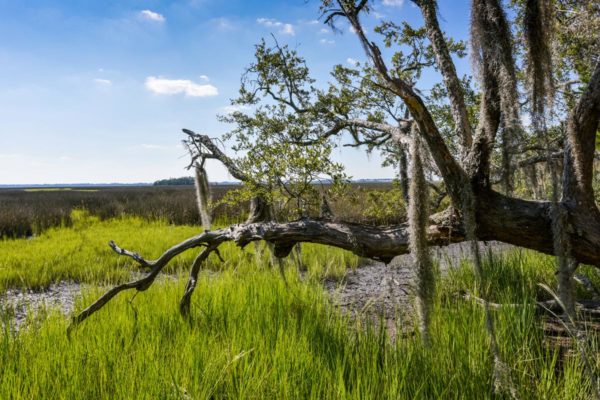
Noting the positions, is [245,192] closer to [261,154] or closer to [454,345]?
[261,154]

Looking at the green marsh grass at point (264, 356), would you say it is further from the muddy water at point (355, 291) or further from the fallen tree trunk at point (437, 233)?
the muddy water at point (355, 291)

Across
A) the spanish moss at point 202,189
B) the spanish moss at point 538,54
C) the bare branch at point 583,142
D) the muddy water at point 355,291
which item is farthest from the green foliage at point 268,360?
the muddy water at point 355,291

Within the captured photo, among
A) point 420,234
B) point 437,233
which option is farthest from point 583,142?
point 420,234

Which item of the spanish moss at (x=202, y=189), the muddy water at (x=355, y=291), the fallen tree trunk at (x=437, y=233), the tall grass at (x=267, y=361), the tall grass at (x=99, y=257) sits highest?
the spanish moss at (x=202, y=189)

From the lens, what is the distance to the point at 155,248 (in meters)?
10.4

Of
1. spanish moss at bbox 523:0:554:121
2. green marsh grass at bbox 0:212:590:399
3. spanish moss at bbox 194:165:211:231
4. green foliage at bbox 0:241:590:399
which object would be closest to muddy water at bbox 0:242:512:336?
spanish moss at bbox 194:165:211:231

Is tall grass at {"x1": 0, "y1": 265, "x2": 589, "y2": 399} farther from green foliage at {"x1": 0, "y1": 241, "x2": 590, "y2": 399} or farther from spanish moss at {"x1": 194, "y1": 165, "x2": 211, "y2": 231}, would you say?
spanish moss at {"x1": 194, "y1": 165, "x2": 211, "y2": 231}

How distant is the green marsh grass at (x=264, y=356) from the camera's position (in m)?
2.52

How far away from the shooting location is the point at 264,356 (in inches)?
113

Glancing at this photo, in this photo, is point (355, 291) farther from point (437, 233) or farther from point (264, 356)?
point (264, 356)

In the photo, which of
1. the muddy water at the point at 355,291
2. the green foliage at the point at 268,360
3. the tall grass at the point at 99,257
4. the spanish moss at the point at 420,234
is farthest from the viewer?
the tall grass at the point at 99,257

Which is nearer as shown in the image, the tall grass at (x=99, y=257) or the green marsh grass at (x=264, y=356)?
the green marsh grass at (x=264, y=356)

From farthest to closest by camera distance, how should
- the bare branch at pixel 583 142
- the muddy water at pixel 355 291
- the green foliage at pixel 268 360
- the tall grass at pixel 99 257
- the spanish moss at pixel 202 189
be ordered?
the tall grass at pixel 99 257, the muddy water at pixel 355 291, the spanish moss at pixel 202 189, the bare branch at pixel 583 142, the green foliage at pixel 268 360

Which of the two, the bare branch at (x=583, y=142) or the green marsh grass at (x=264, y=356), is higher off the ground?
the bare branch at (x=583, y=142)
